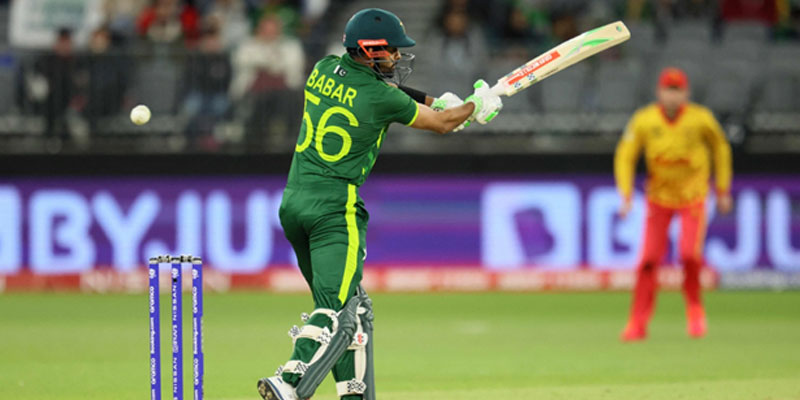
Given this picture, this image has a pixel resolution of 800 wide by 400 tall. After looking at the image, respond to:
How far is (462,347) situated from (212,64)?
5735 millimetres

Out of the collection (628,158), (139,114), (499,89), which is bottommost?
(628,158)

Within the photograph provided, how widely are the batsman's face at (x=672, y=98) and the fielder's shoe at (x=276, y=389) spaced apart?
575 centimetres

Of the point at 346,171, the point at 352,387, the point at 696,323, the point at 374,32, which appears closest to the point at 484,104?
the point at 374,32

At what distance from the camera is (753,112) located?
15.0 metres

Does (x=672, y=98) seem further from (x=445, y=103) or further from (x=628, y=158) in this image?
(x=445, y=103)

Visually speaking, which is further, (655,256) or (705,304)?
(705,304)

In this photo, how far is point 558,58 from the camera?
6.82 metres

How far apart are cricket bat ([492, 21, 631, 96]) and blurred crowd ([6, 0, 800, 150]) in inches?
308

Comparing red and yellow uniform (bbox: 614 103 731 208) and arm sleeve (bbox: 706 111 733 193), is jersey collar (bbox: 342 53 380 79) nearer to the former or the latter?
red and yellow uniform (bbox: 614 103 731 208)

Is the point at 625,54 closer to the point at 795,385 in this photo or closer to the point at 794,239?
the point at 794,239

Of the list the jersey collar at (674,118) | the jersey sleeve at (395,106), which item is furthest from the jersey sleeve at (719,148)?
the jersey sleeve at (395,106)

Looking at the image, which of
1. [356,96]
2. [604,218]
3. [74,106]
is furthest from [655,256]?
[74,106]

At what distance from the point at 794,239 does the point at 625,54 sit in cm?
287

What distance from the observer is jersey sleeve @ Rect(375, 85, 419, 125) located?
6.05m
